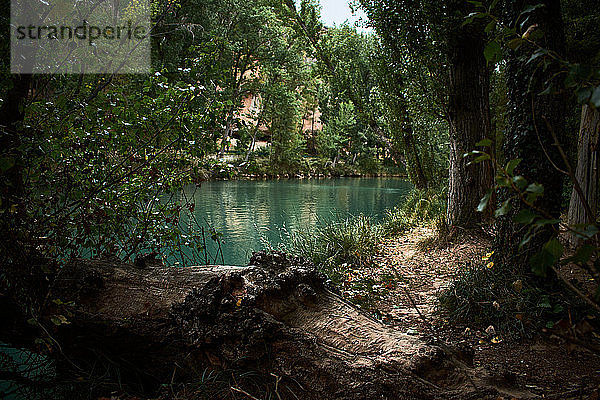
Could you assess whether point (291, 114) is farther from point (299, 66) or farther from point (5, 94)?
point (5, 94)

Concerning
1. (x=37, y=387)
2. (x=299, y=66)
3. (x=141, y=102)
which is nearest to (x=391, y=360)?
(x=37, y=387)

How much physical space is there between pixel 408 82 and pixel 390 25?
0.97m

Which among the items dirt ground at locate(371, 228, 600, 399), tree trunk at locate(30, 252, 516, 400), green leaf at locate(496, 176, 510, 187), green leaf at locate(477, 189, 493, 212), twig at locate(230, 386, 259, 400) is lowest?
dirt ground at locate(371, 228, 600, 399)

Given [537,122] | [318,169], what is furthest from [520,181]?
[318,169]

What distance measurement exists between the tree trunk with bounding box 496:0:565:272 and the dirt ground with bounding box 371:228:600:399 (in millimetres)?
751

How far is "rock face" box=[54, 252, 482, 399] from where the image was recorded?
173 cm

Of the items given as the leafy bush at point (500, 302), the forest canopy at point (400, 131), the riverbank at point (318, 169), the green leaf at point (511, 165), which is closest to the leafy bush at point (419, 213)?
the forest canopy at point (400, 131)

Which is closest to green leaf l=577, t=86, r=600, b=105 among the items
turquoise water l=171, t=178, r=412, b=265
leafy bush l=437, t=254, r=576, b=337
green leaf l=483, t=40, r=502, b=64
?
green leaf l=483, t=40, r=502, b=64

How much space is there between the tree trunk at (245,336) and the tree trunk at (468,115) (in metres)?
4.09

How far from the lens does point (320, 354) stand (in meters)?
1.82

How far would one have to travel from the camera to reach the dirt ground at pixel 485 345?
5.56 ft

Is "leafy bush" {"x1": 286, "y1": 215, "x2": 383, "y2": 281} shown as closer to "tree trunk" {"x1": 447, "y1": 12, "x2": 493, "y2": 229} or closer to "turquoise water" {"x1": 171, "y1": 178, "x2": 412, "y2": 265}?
"turquoise water" {"x1": 171, "y1": 178, "x2": 412, "y2": 265}

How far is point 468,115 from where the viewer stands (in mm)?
5559

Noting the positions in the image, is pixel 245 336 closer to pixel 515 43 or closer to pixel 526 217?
pixel 526 217
